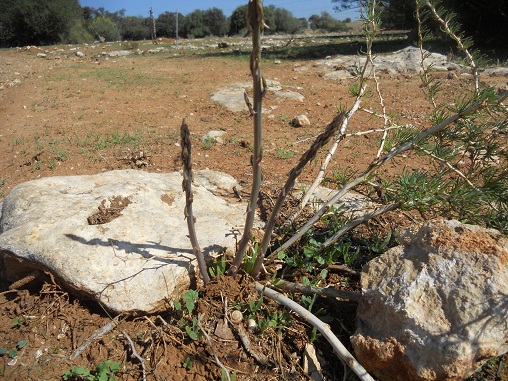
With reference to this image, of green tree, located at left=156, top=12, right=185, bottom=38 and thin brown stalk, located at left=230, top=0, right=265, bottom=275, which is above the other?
green tree, located at left=156, top=12, right=185, bottom=38

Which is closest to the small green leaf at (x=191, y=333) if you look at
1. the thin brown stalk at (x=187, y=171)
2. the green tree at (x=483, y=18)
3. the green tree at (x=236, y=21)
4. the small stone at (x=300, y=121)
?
the thin brown stalk at (x=187, y=171)

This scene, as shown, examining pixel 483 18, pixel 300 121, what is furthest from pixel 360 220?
pixel 483 18

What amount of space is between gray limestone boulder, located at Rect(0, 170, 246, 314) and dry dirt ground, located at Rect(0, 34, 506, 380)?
0.16m

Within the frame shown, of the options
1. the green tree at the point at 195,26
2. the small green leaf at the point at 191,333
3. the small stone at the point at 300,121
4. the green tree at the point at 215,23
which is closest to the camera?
the small green leaf at the point at 191,333

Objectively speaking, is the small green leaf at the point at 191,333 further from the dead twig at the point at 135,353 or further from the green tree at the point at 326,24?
the green tree at the point at 326,24

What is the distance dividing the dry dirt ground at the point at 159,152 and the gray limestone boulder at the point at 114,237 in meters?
0.16

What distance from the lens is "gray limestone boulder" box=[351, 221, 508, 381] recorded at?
1528 millimetres

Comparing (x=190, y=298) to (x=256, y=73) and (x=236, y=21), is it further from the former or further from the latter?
(x=236, y=21)

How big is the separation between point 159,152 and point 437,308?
3.78 m

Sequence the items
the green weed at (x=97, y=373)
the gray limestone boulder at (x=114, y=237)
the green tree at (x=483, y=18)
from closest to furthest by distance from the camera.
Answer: the green weed at (x=97, y=373), the gray limestone boulder at (x=114, y=237), the green tree at (x=483, y=18)

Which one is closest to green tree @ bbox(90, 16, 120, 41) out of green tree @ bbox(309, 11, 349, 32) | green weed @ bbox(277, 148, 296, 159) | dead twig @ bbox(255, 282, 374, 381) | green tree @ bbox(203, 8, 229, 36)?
green tree @ bbox(203, 8, 229, 36)

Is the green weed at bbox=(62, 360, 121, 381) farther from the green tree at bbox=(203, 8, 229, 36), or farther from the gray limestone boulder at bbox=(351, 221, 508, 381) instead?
the green tree at bbox=(203, 8, 229, 36)

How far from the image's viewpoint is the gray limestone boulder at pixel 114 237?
204 centimetres

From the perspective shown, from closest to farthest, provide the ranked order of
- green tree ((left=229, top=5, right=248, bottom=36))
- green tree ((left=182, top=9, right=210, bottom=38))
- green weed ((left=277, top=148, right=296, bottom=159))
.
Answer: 1. green weed ((left=277, top=148, right=296, bottom=159))
2. green tree ((left=229, top=5, right=248, bottom=36))
3. green tree ((left=182, top=9, right=210, bottom=38))
